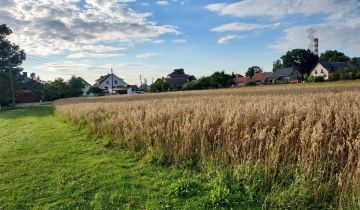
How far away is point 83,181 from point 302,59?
108m

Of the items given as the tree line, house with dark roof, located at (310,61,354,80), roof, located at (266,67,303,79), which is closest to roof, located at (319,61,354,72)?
house with dark roof, located at (310,61,354,80)

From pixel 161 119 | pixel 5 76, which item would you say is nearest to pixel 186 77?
pixel 5 76

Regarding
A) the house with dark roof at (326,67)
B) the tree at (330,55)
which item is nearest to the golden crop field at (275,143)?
the house with dark roof at (326,67)

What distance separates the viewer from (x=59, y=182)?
750 cm

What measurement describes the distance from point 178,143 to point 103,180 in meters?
2.06

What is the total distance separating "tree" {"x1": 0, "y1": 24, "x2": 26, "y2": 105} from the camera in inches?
2072

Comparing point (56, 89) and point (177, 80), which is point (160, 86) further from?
point (177, 80)

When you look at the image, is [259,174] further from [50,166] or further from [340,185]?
[50,166]

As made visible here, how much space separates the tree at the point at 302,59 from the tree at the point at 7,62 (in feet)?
260

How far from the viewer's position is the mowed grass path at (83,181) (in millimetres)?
6207

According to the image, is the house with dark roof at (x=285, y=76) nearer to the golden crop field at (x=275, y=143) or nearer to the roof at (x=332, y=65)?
the roof at (x=332, y=65)

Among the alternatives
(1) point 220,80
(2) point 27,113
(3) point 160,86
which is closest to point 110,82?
(3) point 160,86

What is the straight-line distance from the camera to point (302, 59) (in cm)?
10650

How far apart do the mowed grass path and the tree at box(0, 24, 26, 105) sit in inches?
1850
